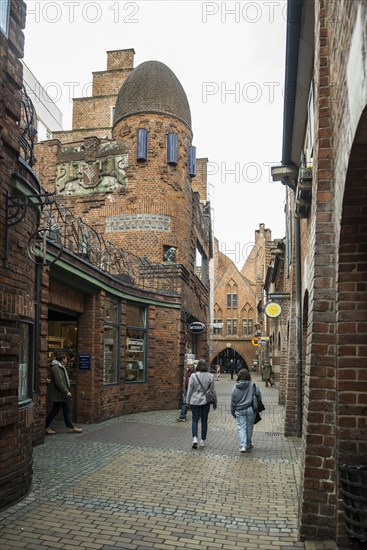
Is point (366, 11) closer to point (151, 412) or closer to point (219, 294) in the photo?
point (151, 412)

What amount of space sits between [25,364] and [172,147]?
51.3ft

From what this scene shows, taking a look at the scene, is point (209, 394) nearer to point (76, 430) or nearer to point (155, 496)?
point (76, 430)

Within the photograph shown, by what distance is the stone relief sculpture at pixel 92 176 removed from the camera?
22.1 metres

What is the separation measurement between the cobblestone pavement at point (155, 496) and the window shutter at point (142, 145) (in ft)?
41.6

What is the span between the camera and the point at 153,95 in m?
22.0

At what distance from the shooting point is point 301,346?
1174 cm

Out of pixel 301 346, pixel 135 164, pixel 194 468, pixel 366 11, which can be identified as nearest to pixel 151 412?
pixel 301 346

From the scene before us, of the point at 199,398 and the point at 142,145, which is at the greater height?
the point at 142,145

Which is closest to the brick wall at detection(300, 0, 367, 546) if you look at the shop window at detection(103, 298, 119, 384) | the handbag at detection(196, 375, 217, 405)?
the handbag at detection(196, 375, 217, 405)

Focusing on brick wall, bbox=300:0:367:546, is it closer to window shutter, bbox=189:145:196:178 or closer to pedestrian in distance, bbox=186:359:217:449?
pedestrian in distance, bbox=186:359:217:449

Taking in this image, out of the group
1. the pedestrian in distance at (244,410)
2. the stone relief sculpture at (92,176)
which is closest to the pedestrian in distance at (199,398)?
the pedestrian in distance at (244,410)

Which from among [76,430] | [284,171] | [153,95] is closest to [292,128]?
[284,171]

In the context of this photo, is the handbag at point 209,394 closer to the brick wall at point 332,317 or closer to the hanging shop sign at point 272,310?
the brick wall at point 332,317

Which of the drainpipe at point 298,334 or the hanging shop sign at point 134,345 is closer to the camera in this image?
the drainpipe at point 298,334
